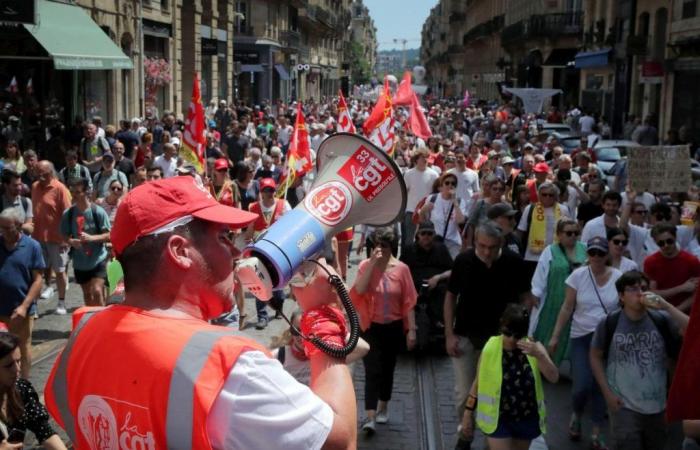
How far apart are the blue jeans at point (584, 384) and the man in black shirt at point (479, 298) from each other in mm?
597

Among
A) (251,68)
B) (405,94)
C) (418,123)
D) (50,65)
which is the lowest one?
(418,123)

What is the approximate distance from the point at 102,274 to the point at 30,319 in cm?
159

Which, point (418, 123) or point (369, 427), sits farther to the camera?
point (418, 123)

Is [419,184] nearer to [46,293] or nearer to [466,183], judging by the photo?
[466,183]

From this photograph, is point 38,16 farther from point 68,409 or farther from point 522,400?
point 68,409

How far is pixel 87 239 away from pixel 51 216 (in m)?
1.27

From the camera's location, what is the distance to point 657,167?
859 cm

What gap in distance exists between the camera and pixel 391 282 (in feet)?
21.0

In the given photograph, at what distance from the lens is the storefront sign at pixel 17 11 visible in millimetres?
16234

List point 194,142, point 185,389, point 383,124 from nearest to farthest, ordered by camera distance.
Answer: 1. point 185,389
2. point 194,142
3. point 383,124

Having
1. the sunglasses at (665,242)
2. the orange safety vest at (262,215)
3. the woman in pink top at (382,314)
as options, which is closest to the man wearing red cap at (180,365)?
the woman in pink top at (382,314)

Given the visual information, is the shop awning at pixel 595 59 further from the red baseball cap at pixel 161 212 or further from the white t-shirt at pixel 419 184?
the red baseball cap at pixel 161 212

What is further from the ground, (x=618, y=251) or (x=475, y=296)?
(x=618, y=251)

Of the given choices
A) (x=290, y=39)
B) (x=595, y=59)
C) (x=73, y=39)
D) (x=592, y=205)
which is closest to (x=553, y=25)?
(x=595, y=59)
